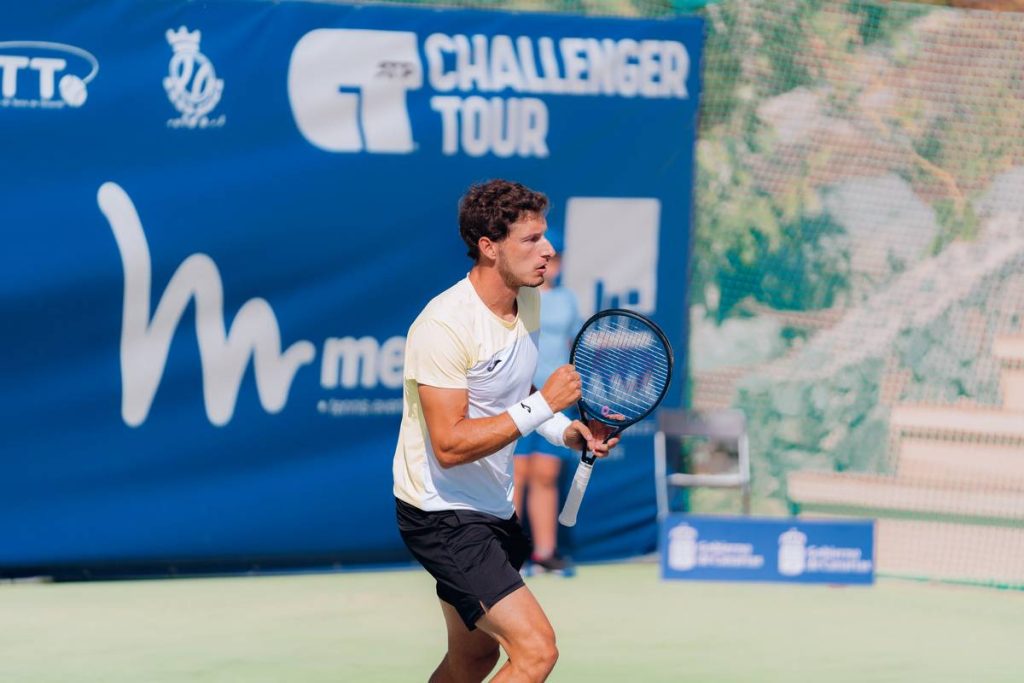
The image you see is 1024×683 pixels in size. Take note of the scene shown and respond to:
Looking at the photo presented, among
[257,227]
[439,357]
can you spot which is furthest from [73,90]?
[439,357]

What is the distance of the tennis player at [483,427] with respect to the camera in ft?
13.5

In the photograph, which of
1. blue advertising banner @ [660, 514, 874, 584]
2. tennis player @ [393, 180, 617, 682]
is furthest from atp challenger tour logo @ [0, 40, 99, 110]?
tennis player @ [393, 180, 617, 682]

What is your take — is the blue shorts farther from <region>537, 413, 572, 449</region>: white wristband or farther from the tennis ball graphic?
<region>537, 413, 572, 449</region>: white wristband

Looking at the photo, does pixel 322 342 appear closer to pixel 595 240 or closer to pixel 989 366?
pixel 595 240

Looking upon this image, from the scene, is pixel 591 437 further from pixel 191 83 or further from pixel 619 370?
pixel 191 83

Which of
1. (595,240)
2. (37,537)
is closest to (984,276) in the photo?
(595,240)

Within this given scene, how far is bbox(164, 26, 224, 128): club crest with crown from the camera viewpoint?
25.5 feet

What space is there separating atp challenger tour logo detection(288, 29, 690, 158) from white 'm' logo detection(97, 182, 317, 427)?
0.90 m

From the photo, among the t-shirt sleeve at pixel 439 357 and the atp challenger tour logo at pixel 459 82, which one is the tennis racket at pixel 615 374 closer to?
the t-shirt sleeve at pixel 439 357

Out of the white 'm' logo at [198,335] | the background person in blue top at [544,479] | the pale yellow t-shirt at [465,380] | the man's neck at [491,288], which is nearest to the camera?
the pale yellow t-shirt at [465,380]

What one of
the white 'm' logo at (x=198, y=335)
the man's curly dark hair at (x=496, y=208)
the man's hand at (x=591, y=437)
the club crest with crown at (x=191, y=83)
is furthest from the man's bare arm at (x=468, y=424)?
the club crest with crown at (x=191, y=83)

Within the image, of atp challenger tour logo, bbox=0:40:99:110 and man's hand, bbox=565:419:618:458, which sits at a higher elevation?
atp challenger tour logo, bbox=0:40:99:110

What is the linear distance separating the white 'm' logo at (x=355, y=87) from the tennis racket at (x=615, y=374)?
6.38ft

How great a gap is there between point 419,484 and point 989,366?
5197mm
